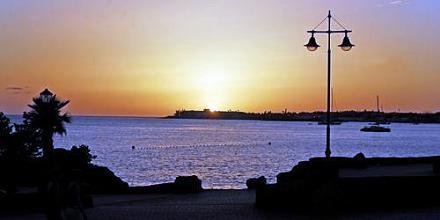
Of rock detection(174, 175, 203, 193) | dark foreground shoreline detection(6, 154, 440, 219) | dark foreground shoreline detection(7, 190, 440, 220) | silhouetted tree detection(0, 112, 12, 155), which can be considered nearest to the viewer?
dark foreground shoreline detection(7, 190, 440, 220)

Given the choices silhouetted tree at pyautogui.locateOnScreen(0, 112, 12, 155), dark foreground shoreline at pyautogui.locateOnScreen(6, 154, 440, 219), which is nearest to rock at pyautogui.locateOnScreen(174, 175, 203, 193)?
dark foreground shoreline at pyautogui.locateOnScreen(6, 154, 440, 219)

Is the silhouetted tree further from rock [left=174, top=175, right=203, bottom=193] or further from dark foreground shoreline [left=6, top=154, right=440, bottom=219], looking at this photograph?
dark foreground shoreline [left=6, top=154, right=440, bottom=219]

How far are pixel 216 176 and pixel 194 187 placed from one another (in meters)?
32.6

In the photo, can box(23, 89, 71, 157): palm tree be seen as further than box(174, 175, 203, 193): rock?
Yes

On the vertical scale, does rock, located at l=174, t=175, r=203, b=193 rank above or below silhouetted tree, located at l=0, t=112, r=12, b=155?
below

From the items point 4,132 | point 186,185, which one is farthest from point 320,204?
point 4,132

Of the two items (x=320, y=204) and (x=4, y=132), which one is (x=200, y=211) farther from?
(x=4, y=132)

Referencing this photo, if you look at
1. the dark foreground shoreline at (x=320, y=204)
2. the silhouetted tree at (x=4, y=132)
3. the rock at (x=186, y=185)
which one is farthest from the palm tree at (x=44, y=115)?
the dark foreground shoreline at (x=320, y=204)

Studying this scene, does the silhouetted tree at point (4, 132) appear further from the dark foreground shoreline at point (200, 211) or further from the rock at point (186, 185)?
the rock at point (186, 185)

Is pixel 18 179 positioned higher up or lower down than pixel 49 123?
lower down

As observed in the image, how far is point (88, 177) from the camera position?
34344 millimetres

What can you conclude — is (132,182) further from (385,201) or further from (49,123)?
(385,201)

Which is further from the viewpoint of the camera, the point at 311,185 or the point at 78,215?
the point at 311,185

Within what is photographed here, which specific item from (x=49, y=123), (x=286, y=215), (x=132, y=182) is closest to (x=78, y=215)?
(x=286, y=215)
